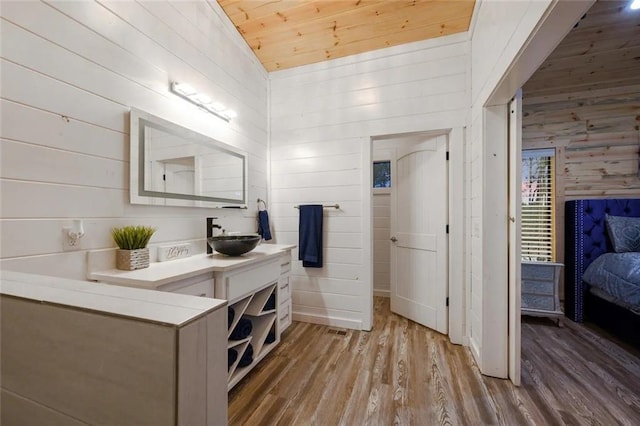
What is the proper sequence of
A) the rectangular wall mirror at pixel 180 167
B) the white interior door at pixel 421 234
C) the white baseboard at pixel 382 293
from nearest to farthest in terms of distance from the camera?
the rectangular wall mirror at pixel 180 167 < the white interior door at pixel 421 234 < the white baseboard at pixel 382 293

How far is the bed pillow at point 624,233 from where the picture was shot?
8.20 ft

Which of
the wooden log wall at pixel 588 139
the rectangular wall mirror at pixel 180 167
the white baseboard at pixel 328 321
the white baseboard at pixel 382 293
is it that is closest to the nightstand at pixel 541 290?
the wooden log wall at pixel 588 139

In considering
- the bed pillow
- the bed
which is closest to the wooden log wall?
the bed

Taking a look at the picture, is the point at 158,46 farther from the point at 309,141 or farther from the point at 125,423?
the point at 125,423

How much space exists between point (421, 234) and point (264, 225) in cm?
163

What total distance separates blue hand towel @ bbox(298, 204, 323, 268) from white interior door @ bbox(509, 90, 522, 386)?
1.60 m

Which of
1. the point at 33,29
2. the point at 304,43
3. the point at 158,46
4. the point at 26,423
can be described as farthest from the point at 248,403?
the point at 304,43

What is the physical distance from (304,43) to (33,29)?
1999mm

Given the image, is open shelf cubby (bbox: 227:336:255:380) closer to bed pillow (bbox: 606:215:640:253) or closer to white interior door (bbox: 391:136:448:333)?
white interior door (bbox: 391:136:448:333)

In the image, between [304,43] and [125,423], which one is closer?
[125,423]

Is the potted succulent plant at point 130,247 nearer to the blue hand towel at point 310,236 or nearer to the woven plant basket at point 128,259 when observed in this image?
the woven plant basket at point 128,259

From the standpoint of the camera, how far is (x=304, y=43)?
254cm

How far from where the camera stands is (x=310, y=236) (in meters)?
2.66

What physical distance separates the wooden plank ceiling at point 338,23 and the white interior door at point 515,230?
106 cm
